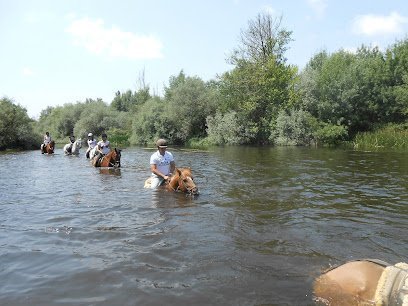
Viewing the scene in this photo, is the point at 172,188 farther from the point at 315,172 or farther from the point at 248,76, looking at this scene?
the point at 248,76

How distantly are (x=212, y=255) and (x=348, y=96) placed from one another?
38559mm

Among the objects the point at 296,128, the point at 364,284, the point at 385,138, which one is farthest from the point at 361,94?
the point at 364,284

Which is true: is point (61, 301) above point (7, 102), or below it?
below

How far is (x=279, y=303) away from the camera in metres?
4.29

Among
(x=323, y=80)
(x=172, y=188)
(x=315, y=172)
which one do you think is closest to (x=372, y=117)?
(x=323, y=80)

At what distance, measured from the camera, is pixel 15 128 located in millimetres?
44219

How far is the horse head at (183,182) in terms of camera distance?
10953 millimetres

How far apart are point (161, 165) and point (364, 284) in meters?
8.89

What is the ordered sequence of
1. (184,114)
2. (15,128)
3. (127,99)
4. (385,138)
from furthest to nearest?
1. (127,99)
2. (184,114)
3. (15,128)
4. (385,138)

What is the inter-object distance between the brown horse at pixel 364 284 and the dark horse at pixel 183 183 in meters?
6.68

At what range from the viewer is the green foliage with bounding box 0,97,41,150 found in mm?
43469

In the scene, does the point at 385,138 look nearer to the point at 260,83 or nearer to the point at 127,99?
the point at 260,83

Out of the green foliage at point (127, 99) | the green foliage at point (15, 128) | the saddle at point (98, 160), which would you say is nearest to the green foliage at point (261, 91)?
the green foliage at point (15, 128)

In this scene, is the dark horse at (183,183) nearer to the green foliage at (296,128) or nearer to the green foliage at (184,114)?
the green foliage at (296,128)
